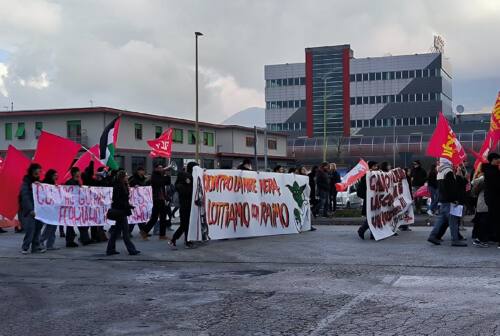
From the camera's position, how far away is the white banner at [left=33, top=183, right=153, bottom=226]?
13.1m

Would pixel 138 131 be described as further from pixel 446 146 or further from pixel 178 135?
pixel 446 146

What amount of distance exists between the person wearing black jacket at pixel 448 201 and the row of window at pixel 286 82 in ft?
301

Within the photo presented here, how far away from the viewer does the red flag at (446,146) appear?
13.3 metres

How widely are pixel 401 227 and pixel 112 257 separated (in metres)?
7.62

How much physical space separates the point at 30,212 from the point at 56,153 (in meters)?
2.31

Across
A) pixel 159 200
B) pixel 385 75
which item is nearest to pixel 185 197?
pixel 159 200

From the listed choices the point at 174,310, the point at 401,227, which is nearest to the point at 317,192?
the point at 401,227

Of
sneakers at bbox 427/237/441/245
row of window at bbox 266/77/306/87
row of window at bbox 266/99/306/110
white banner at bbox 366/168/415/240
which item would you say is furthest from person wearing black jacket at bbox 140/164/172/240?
row of window at bbox 266/77/306/87

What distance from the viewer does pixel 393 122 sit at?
99.4 metres

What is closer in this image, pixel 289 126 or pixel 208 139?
pixel 208 139

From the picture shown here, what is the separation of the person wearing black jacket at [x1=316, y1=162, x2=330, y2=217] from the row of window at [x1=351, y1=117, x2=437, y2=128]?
262ft

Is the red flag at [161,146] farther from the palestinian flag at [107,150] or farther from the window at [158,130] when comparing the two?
the window at [158,130]

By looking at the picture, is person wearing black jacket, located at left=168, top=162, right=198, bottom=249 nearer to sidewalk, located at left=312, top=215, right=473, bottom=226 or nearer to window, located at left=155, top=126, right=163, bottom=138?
sidewalk, located at left=312, top=215, right=473, bottom=226

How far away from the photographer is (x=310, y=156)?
276ft
